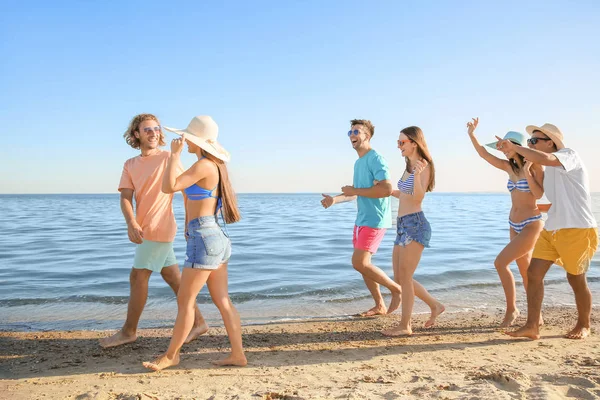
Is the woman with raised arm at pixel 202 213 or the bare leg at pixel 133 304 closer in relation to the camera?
the woman with raised arm at pixel 202 213

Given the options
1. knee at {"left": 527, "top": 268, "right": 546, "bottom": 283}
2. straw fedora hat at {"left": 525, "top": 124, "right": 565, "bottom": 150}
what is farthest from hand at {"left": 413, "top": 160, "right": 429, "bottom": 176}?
knee at {"left": 527, "top": 268, "right": 546, "bottom": 283}

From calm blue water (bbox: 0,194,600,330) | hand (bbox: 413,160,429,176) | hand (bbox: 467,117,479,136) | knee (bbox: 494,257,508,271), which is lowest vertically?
calm blue water (bbox: 0,194,600,330)

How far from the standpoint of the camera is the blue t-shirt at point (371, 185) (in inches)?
231

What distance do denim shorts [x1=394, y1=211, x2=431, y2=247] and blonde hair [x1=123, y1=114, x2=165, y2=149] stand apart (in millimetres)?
2593

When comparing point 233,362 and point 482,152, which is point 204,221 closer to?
point 233,362

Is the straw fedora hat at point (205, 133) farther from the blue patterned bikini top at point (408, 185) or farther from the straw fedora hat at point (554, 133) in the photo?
the straw fedora hat at point (554, 133)

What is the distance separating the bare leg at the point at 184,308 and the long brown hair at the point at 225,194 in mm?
477

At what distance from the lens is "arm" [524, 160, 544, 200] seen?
532cm

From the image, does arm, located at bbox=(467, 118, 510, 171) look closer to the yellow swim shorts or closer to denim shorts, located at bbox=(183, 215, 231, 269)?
the yellow swim shorts

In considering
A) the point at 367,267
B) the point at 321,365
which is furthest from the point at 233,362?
the point at 367,267

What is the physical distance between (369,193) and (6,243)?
500 inches

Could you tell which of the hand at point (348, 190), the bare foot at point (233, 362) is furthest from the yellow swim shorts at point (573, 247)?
the bare foot at point (233, 362)

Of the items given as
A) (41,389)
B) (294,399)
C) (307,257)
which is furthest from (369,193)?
(307,257)

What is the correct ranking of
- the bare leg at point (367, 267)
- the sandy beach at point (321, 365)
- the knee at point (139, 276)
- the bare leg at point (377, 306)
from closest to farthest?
the sandy beach at point (321, 365) < the knee at point (139, 276) < the bare leg at point (367, 267) < the bare leg at point (377, 306)
